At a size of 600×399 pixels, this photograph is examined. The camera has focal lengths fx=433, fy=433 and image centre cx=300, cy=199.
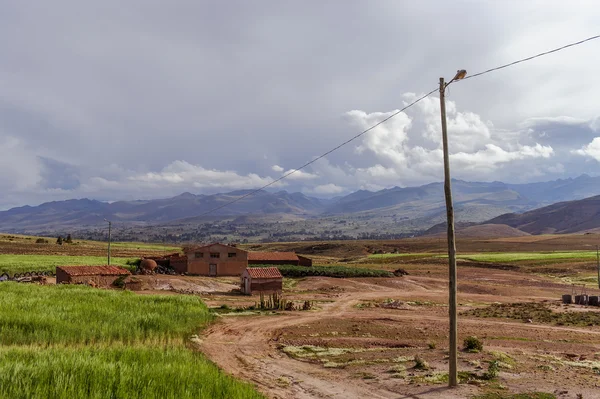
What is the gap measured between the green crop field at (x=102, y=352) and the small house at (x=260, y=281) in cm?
1962

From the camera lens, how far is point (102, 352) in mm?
15602

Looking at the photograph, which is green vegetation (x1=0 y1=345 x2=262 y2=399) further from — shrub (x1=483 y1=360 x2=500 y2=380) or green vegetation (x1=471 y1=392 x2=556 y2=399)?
shrub (x1=483 y1=360 x2=500 y2=380)

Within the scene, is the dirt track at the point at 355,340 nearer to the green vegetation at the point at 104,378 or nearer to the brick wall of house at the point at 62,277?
the green vegetation at the point at 104,378

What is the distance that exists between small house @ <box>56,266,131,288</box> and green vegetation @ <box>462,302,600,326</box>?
1634 inches

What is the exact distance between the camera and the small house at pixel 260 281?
5122 centimetres

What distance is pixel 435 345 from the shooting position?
24.8 metres

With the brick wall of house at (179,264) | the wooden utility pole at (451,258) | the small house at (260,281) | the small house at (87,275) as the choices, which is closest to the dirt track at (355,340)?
the wooden utility pole at (451,258)

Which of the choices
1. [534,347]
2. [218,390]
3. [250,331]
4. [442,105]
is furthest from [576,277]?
[218,390]

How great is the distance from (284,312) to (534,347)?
65.2 ft

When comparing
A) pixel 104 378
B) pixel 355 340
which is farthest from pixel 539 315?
pixel 104 378

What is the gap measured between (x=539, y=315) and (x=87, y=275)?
48.8m

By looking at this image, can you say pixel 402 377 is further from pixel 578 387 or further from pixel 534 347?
pixel 534 347

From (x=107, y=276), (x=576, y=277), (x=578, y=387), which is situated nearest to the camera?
(x=578, y=387)

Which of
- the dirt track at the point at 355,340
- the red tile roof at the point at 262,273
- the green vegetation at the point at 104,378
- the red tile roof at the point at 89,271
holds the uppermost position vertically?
the green vegetation at the point at 104,378
